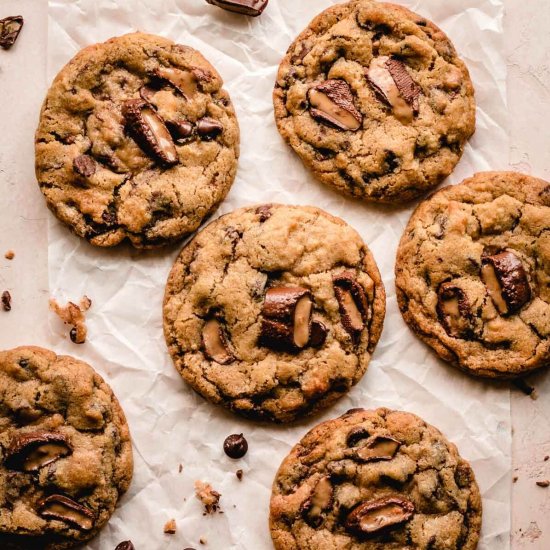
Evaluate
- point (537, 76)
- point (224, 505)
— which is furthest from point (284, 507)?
point (537, 76)

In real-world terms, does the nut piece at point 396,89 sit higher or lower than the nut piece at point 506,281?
higher

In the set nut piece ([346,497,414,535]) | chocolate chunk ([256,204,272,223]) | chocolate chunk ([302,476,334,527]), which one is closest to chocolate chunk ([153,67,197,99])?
chocolate chunk ([256,204,272,223])

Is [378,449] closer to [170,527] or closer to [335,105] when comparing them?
[170,527]

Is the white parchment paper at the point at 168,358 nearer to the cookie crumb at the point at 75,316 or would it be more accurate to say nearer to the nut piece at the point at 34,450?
the cookie crumb at the point at 75,316

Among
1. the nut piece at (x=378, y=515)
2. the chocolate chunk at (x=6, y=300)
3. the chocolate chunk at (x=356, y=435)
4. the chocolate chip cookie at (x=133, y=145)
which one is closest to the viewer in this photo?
the nut piece at (x=378, y=515)

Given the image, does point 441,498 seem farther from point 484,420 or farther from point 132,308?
Answer: point 132,308

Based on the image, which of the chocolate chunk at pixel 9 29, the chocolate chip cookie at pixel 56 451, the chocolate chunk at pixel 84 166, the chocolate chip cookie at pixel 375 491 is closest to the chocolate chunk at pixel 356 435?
the chocolate chip cookie at pixel 375 491

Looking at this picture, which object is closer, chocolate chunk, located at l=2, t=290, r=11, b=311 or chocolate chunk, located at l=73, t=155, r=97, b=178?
chocolate chunk, located at l=73, t=155, r=97, b=178

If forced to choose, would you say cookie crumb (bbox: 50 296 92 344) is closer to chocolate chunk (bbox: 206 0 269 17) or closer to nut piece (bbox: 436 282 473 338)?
chocolate chunk (bbox: 206 0 269 17)
